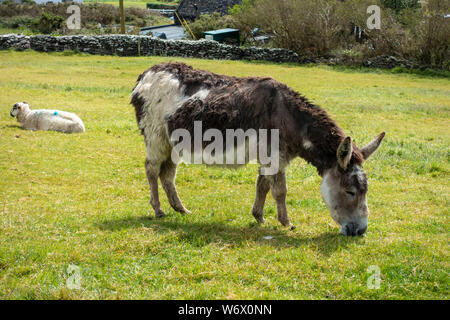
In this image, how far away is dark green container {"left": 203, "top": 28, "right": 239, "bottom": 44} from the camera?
34.7 meters

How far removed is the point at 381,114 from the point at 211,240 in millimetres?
12044

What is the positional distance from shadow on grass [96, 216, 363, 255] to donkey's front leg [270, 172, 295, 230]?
0.83ft

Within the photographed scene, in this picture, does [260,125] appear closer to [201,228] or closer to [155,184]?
[201,228]

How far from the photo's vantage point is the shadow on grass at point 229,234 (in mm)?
5758

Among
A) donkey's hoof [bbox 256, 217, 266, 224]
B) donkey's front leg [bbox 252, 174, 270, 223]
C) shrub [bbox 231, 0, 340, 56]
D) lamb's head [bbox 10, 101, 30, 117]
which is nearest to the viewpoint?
donkey's front leg [bbox 252, 174, 270, 223]

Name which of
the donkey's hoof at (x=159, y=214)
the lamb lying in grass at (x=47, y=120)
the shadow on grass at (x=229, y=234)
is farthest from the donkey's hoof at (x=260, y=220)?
the lamb lying in grass at (x=47, y=120)

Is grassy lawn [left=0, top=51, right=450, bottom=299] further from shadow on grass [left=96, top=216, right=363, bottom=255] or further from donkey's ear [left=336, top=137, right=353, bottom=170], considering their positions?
donkey's ear [left=336, top=137, right=353, bottom=170]

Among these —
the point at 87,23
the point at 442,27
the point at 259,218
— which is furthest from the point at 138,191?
the point at 87,23

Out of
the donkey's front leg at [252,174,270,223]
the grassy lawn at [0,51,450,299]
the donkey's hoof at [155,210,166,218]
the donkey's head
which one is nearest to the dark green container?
the grassy lawn at [0,51,450,299]

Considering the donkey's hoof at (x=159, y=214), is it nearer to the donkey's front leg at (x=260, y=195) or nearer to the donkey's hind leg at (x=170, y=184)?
the donkey's hind leg at (x=170, y=184)

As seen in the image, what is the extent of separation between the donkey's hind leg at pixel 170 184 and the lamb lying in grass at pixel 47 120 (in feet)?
21.1

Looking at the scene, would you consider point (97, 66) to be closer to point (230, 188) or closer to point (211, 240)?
point (230, 188)

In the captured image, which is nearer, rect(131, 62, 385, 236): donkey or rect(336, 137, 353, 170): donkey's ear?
rect(336, 137, 353, 170): donkey's ear

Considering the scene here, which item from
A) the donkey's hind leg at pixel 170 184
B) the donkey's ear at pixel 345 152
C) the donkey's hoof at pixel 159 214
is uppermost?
the donkey's ear at pixel 345 152
